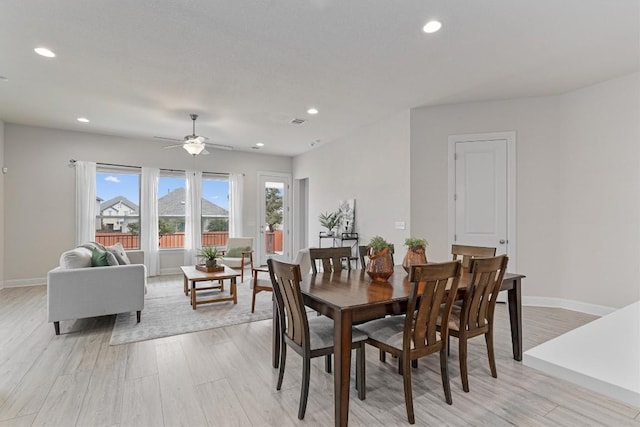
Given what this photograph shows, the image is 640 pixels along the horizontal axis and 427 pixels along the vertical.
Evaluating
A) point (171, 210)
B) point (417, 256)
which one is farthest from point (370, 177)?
point (171, 210)

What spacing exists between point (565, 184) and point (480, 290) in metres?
3.02

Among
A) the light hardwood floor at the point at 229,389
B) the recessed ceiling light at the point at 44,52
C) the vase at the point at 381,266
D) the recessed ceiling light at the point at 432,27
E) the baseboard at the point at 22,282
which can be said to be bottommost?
A: the light hardwood floor at the point at 229,389

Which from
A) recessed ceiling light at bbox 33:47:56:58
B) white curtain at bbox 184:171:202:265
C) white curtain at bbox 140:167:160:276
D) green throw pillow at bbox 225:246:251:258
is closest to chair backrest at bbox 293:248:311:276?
green throw pillow at bbox 225:246:251:258

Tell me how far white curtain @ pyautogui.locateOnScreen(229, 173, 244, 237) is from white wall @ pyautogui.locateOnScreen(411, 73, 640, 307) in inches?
170

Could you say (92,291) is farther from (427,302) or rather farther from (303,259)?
(427,302)

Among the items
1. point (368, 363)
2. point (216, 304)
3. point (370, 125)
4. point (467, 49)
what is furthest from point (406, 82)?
point (216, 304)

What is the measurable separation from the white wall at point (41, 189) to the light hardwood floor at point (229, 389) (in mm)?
3025

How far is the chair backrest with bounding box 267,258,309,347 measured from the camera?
1932 mm

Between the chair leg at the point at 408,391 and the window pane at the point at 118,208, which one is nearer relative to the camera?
the chair leg at the point at 408,391

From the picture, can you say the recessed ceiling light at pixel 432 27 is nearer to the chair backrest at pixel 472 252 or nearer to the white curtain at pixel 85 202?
the chair backrest at pixel 472 252

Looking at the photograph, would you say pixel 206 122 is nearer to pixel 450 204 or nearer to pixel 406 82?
pixel 406 82

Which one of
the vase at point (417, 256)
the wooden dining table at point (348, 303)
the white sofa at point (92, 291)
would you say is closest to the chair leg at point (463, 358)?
the wooden dining table at point (348, 303)

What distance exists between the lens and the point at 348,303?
185cm

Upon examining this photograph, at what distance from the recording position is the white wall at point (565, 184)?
12.1ft
